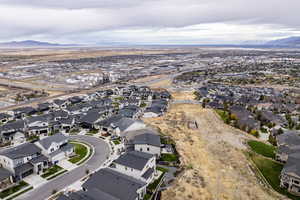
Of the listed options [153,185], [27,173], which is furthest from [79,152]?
[153,185]

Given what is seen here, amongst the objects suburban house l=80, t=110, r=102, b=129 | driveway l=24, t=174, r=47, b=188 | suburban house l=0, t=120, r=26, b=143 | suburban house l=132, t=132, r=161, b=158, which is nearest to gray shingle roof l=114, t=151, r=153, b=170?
suburban house l=132, t=132, r=161, b=158

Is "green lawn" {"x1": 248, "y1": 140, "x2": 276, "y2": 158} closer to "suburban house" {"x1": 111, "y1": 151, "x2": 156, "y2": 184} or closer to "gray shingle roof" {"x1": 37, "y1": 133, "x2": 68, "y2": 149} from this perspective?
"suburban house" {"x1": 111, "y1": 151, "x2": 156, "y2": 184}

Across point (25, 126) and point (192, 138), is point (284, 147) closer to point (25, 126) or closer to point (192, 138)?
point (192, 138)

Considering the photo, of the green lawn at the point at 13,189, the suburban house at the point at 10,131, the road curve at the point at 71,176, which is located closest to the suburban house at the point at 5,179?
the green lawn at the point at 13,189

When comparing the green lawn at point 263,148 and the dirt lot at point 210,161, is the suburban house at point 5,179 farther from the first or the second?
the green lawn at point 263,148

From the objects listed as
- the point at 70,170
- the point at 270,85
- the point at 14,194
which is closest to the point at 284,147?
the point at 70,170

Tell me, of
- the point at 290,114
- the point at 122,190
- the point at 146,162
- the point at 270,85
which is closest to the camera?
the point at 122,190
